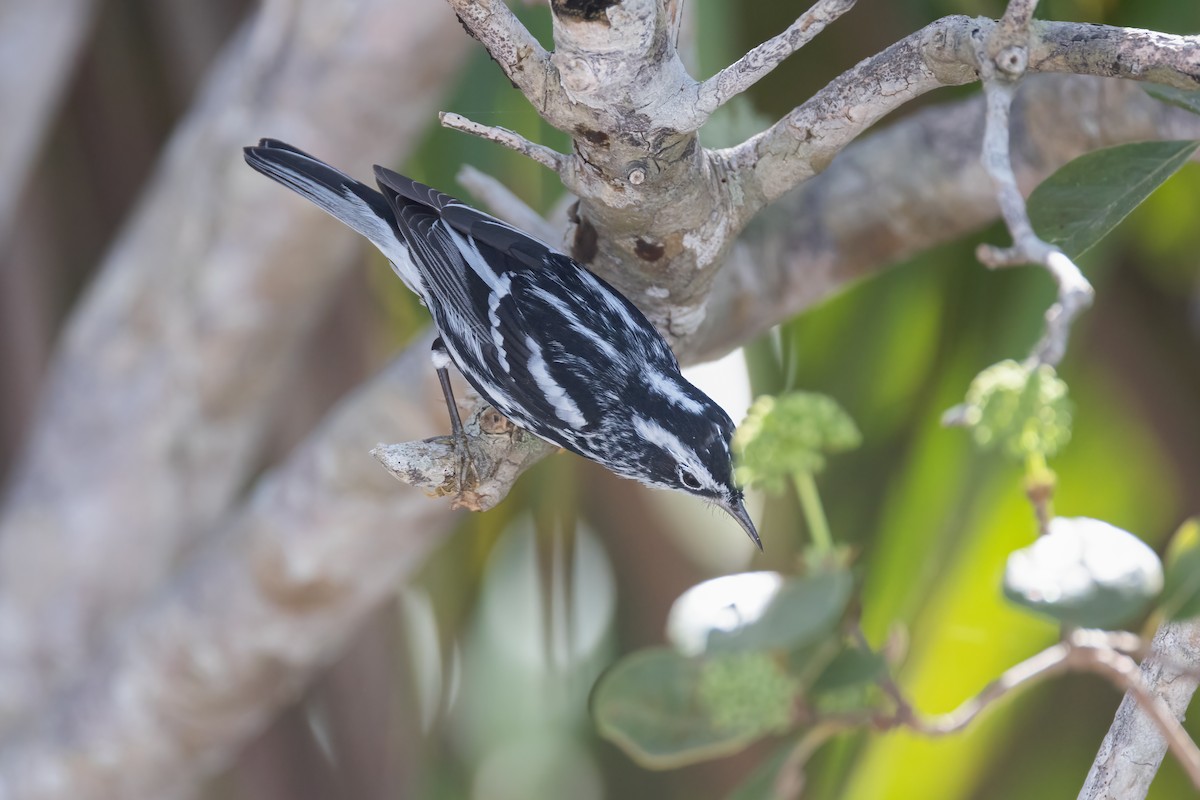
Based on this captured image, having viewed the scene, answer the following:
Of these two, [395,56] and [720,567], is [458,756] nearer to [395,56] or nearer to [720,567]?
[720,567]

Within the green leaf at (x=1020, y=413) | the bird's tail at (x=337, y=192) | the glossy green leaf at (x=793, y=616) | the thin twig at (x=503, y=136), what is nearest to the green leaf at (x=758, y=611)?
the glossy green leaf at (x=793, y=616)

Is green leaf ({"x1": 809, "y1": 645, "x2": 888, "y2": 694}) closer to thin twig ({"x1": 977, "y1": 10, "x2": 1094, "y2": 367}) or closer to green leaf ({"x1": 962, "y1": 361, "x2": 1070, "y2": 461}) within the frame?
green leaf ({"x1": 962, "y1": 361, "x2": 1070, "y2": 461})

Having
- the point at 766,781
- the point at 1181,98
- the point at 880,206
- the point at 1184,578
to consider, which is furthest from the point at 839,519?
the point at 1181,98

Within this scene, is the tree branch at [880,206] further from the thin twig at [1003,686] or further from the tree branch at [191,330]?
the tree branch at [191,330]

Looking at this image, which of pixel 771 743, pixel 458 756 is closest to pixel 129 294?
pixel 458 756

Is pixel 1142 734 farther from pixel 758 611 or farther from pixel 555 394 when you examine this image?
pixel 555 394

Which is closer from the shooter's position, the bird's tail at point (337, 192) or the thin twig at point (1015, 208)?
the thin twig at point (1015, 208)
